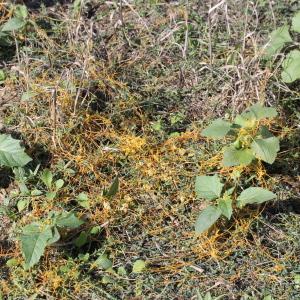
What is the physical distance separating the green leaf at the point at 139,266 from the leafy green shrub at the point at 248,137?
544mm

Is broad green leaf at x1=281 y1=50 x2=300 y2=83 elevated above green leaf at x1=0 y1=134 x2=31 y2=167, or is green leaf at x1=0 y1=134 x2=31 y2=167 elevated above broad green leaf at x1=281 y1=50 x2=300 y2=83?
green leaf at x1=0 y1=134 x2=31 y2=167

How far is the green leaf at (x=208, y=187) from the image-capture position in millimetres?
2766

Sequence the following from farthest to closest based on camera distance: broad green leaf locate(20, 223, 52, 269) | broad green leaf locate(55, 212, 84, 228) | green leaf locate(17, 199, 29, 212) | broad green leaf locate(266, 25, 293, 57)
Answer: broad green leaf locate(266, 25, 293, 57)
green leaf locate(17, 199, 29, 212)
broad green leaf locate(55, 212, 84, 228)
broad green leaf locate(20, 223, 52, 269)

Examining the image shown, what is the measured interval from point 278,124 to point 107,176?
874mm

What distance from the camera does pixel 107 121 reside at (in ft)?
10.6

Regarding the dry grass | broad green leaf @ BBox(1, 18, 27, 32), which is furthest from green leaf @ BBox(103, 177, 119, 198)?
broad green leaf @ BBox(1, 18, 27, 32)

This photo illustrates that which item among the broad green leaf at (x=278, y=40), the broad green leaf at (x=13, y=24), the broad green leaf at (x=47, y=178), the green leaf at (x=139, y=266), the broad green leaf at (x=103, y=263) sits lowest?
the green leaf at (x=139, y=266)

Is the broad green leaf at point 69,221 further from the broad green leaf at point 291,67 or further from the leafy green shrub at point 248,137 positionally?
the broad green leaf at point 291,67

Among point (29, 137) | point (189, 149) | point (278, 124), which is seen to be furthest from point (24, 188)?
point (278, 124)

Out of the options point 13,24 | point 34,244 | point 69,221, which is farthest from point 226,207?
point 13,24

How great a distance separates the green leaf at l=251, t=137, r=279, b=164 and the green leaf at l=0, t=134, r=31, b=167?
1.02 meters

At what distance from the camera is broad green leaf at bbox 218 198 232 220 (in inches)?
105

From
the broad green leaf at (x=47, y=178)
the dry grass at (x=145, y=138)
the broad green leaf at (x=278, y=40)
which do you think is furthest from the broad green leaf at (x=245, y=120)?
the broad green leaf at (x=47, y=178)

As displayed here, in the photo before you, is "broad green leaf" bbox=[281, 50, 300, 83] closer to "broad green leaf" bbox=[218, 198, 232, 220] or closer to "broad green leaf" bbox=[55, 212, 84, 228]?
"broad green leaf" bbox=[218, 198, 232, 220]
